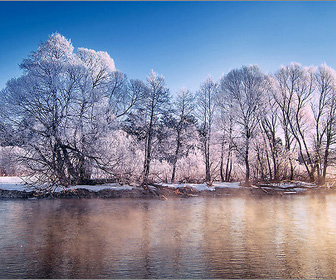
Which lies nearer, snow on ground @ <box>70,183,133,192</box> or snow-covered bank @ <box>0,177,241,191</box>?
snow-covered bank @ <box>0,177,241,191</box>

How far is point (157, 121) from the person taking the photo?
24.1m

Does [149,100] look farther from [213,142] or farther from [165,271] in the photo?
[165,271]

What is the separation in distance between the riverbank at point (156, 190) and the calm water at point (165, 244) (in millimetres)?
4627

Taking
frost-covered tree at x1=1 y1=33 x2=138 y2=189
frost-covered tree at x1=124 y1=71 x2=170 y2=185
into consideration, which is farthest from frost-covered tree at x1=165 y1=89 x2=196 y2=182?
frost-covered tree at x1=1 y1=33 x2=138 y2=189

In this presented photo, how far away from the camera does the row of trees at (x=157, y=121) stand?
15844 millimetres

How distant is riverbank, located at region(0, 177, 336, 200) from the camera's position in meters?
16.2

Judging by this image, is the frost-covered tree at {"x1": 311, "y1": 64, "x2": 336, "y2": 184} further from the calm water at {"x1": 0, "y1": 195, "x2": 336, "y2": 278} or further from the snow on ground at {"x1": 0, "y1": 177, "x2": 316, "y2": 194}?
the calm water at {"x1": 0, "y1": 195, "x2": 336, "y2": 278}

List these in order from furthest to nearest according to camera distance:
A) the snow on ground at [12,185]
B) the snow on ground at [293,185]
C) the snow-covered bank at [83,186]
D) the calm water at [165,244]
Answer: the snow on ground at [293,185] < the snow-covered bank at [83,186] < the snow on ground at [12,185] < the calm water at [165,244]

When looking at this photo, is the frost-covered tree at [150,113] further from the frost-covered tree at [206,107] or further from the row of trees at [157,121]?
the frost-covered tree at [206,107]

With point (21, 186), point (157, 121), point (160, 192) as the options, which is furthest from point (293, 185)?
point (21, 186)

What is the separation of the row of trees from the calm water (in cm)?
551

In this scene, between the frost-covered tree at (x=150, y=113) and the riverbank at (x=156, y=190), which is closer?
the riverbank at (x=156, y=190)

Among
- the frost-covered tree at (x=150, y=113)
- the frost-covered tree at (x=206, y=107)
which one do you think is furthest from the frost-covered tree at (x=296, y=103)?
the frost-covered tree at (x=150, y=113)

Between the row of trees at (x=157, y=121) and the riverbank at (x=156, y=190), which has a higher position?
the row of trees at (x=157, y=121)
